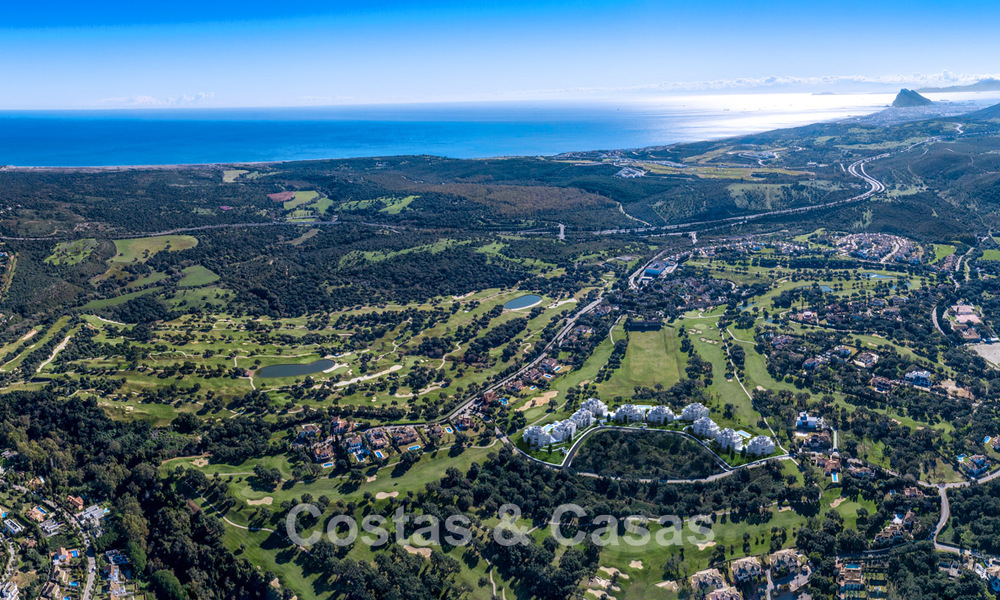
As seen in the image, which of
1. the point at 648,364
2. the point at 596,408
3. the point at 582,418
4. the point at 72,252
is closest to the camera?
the point at 582,418

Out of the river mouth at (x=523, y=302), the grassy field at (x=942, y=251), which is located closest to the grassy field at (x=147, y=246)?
the river mouth at (x=523, y=302)

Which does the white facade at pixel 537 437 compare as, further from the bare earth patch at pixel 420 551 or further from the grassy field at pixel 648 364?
the bare earth patch at pixel 420 551

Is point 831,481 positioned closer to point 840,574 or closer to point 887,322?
point 840,574

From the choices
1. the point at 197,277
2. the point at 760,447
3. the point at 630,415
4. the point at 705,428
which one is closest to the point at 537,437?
the point at 630,415

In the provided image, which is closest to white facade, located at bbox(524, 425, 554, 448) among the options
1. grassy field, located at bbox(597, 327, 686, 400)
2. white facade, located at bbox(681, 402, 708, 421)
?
grassy field, located at bbox(597, 327, 686, 400)

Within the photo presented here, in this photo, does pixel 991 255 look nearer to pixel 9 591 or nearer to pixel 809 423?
pixel 809 423

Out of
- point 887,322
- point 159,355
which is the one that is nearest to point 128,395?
point 159,355
